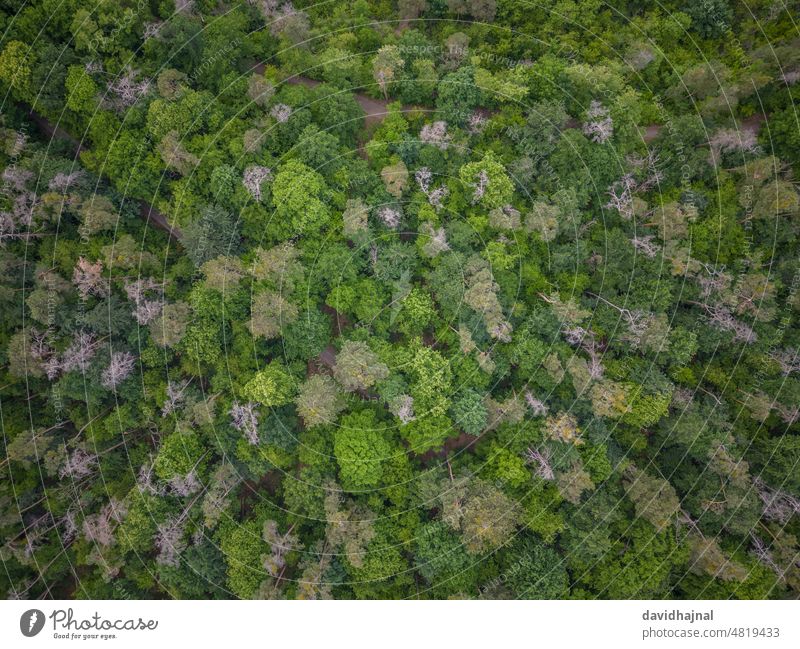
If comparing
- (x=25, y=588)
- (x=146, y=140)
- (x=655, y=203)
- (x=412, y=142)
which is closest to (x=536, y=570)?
(x=655, y=203)

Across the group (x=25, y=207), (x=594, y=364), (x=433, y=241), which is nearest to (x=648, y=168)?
(x=594, y=364)

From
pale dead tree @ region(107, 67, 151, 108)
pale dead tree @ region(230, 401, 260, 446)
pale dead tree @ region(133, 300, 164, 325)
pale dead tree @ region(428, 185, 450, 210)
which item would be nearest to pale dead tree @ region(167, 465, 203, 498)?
pale dead tree @ region(230, 401, 260, 446)

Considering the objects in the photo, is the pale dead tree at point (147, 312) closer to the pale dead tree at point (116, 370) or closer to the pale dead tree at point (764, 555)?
the pale dead tree at point (116, 370)

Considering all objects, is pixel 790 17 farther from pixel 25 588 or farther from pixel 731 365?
pixel 25 588

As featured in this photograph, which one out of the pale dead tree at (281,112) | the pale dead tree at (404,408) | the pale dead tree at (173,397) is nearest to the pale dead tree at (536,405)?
the pale dead tree at (404,408)

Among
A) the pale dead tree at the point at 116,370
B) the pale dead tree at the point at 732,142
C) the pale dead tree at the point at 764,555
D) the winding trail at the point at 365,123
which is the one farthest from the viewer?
the winding trail at the point at 365,123

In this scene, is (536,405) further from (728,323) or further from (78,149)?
(78,149)
